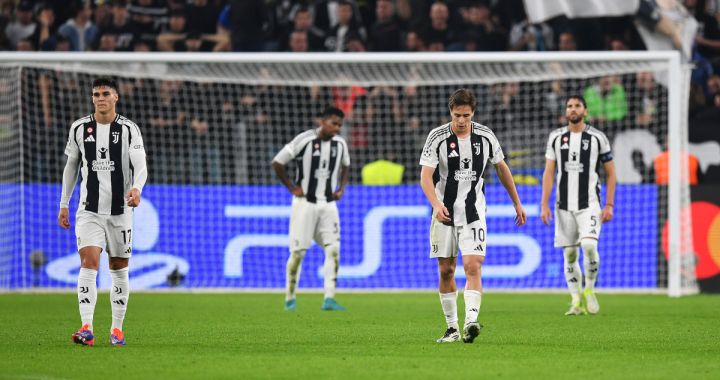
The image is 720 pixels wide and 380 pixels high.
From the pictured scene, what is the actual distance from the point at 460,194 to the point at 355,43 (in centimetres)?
996

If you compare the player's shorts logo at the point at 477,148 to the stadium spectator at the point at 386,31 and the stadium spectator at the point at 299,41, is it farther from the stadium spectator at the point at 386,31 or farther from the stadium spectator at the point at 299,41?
the stadium spectator at the point at 386,31

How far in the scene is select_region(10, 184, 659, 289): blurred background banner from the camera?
17.5 metres

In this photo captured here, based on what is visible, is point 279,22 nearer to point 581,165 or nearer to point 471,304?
point 581,165

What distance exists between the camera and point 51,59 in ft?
55.5

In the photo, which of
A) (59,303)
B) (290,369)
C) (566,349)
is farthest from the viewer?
(59,303)

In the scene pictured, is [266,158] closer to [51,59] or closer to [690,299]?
[51,59]

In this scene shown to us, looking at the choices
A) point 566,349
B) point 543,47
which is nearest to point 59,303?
point 566,349

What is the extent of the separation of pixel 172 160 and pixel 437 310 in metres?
5.90

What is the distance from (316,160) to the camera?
48.3 ft

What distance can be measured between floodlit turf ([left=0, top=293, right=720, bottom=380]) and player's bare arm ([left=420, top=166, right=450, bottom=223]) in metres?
0.98

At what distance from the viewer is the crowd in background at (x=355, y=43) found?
60.8ft

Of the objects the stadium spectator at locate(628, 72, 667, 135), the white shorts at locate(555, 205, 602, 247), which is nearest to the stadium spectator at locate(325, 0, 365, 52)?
the stadium spectator at locate(628, 72, 667, 135)

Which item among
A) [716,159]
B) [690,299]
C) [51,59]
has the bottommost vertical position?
[690,299]

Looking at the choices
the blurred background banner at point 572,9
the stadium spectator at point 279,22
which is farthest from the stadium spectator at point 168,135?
the blurred background banner at point 572,9
